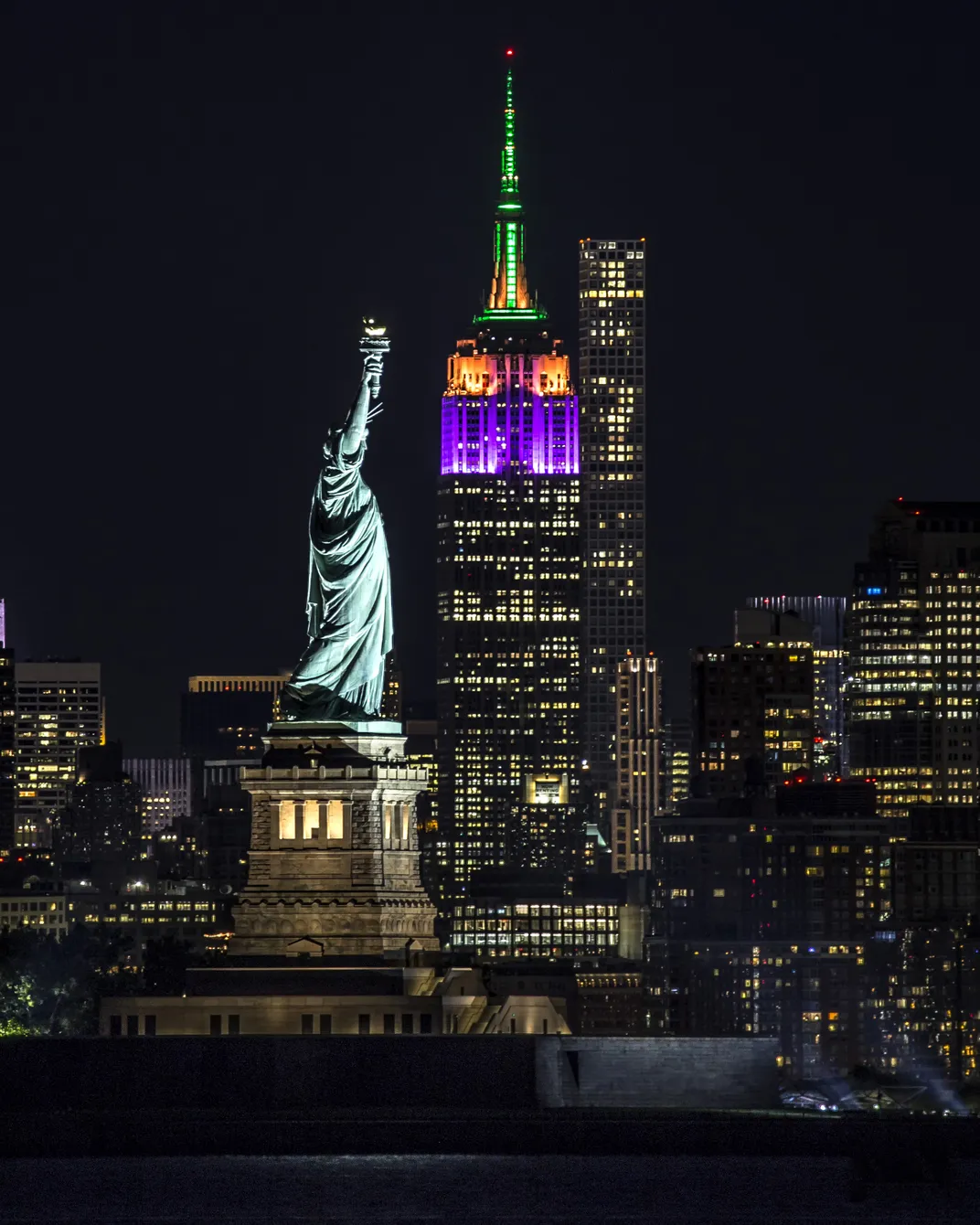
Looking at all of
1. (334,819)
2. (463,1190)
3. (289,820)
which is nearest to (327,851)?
(334,819)

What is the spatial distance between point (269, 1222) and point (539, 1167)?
695 cm

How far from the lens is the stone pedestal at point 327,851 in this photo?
127m

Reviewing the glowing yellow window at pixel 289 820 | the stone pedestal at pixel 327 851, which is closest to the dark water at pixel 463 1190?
the stone pedestal at pixel 327 851

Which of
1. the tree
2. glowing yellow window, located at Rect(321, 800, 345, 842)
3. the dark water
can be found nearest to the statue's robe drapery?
glowing yellow window, located at Rect(321, 800, 345, 842)

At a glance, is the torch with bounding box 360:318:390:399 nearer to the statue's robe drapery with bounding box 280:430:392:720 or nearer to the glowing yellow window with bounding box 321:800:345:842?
the statue's robe drapery with bounding box 280:430:392:720

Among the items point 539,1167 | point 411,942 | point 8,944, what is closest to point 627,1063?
point 539,1167

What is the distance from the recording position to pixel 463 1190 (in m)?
101

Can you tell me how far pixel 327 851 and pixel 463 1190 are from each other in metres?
27.6

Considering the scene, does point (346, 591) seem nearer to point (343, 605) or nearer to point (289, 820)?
point (343, 605)

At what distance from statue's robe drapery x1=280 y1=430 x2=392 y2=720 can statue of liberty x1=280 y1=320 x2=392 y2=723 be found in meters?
0.03

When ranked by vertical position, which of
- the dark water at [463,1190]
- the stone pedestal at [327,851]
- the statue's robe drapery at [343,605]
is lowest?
the dark water at [463,1190]

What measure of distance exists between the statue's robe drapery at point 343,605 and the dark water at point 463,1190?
2860cm

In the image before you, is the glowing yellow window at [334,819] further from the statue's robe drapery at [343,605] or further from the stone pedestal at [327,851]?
the statue's robe drapery at [343,605]

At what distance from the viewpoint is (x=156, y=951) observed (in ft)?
516
